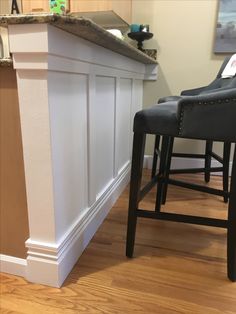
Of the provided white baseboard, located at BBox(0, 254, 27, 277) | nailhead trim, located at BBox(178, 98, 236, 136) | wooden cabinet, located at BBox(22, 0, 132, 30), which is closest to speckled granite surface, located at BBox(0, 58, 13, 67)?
nailhead trim, located at BBox(178, 98, 236, 136)

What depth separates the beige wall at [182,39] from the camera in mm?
2150

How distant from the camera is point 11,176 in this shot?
3.25 ft

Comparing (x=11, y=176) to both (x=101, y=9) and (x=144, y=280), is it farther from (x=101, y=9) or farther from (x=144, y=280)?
(x=101, y=9)

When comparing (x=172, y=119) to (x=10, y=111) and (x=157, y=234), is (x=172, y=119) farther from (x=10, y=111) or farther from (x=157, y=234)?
(x=157, y=234)

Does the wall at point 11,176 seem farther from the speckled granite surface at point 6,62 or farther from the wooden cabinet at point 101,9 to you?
the wooden cabinet at point 101,9

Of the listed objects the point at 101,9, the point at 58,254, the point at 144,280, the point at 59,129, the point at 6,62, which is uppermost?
the point at 101,9

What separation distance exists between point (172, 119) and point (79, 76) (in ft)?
1.32

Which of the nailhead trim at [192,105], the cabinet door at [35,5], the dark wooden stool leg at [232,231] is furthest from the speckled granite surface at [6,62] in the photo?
the cabinet door at [35,5]

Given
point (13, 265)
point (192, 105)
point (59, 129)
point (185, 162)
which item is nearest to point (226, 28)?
point (185, 162)

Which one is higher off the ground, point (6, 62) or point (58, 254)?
point (6, 62)

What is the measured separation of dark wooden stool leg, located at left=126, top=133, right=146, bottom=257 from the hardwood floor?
0.30 feet

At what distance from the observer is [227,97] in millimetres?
872

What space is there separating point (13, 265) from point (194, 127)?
0.87 metres

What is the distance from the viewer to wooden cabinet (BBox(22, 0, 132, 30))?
6.74 ft
